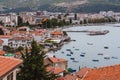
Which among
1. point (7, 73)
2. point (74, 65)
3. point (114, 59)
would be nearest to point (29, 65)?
point (7, 73)

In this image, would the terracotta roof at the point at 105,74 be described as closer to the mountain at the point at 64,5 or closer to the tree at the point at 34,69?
the tree at the point at 34,69

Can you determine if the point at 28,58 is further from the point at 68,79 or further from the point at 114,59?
the point at 114,59

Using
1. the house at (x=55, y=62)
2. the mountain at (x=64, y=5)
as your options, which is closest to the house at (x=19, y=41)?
the house at (x=55, y=62)

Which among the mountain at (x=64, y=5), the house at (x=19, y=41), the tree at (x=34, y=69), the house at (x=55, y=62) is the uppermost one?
the tree at (x=34, y=69)

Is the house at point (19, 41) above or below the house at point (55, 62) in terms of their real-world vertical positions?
below

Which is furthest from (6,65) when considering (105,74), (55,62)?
(55,62)

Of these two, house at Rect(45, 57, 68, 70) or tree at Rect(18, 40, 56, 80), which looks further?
house at Rect(45, 57, 68, 70)

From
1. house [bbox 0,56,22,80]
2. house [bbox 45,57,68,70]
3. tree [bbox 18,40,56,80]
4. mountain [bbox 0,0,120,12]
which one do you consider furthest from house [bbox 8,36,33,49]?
mountain [bbox 0,0,120,12]

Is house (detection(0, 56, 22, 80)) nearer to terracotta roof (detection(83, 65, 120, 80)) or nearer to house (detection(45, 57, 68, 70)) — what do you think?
terracotta roof (detection(83, 65, 120, 80))

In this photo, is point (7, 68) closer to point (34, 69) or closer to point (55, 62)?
point (34, 69)

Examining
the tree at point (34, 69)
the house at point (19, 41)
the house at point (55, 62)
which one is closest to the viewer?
the tree at point (34, 69)
